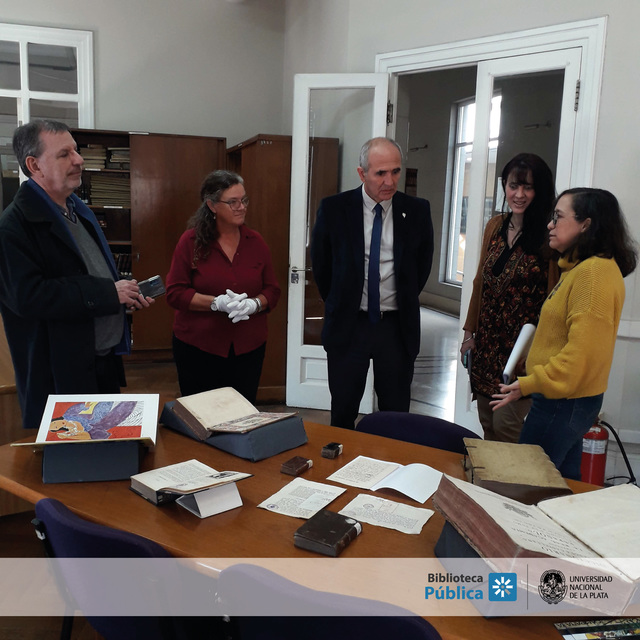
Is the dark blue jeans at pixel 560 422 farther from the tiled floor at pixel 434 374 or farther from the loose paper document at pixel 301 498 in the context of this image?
the tiled floor at pixel 434 374

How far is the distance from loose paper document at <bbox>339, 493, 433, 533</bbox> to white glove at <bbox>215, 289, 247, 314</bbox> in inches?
53.3

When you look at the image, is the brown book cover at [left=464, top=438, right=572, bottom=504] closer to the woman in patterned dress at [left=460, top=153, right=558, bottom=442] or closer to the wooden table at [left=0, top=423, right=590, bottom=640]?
the wooden table at [left=0, top=423, right=590, bottom=640]

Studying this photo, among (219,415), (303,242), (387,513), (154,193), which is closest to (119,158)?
(154,193)

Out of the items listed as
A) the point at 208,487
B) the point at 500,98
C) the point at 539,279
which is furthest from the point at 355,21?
the point at 208,487

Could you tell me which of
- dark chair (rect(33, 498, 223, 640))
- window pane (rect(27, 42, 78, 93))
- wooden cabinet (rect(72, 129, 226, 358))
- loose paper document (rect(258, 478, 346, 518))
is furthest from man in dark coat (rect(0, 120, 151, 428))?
window pane (rect(27, 42, 78, 93))

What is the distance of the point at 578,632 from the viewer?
104cm

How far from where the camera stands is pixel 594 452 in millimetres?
3230

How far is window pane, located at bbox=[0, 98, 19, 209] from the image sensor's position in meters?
6.24

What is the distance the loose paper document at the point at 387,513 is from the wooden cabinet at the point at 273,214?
136 inches

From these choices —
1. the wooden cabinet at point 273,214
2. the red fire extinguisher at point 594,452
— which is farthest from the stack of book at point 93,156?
the red fire extinguisher at point 594,452

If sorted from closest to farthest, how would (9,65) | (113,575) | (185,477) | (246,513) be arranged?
(113,575), (246,513), (185,477), (9,65)

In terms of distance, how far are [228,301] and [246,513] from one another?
1.39 m

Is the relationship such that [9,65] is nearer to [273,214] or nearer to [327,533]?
[273,214]

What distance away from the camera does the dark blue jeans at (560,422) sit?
200 cm
